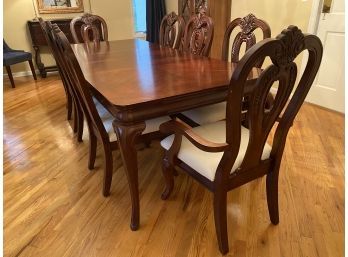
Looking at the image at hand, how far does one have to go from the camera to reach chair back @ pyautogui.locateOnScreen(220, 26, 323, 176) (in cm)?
83

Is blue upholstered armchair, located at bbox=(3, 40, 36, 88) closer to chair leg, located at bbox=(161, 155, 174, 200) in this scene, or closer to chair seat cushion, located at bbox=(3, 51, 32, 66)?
chair seat cushion, located at bbox=(3, 51, 32, 66)

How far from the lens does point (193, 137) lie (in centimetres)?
109

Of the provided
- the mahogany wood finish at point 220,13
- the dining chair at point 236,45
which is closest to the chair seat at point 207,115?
the dining chair at point 236,45

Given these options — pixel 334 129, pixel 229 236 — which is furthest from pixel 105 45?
pixel 334 129

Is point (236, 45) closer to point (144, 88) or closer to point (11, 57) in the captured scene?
point (144, 88)

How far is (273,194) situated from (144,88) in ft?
2.74

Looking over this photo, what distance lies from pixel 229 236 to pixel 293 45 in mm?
974

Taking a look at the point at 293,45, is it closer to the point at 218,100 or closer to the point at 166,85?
the point at 218,100

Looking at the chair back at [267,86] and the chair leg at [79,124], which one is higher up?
the chair back at [267,86]

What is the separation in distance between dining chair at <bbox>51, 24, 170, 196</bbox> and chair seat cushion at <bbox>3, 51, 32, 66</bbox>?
239cm

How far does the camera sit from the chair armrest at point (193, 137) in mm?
1023

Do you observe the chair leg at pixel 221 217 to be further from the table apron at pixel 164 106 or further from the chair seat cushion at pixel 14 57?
the chair seat cushion at pixel 14 57

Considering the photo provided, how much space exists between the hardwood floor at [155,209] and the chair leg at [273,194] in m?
0.05

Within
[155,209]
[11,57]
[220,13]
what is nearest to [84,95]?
[155,209]
